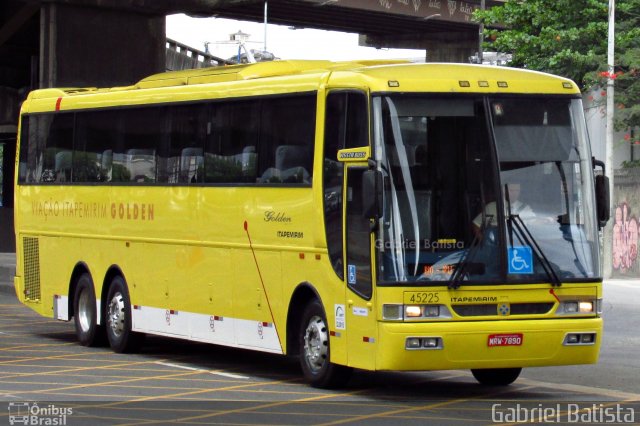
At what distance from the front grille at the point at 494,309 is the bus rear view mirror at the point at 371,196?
3.74 ft

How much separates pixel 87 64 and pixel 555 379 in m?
21.8

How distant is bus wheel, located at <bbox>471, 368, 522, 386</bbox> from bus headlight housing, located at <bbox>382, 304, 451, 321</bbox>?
196 cm

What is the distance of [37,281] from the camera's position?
21.1 metres

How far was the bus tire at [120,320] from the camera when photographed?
732 inches

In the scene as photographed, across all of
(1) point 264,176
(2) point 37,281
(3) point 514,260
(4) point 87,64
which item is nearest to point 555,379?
(3) point 514,260

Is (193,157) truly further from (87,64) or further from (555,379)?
(87,64)

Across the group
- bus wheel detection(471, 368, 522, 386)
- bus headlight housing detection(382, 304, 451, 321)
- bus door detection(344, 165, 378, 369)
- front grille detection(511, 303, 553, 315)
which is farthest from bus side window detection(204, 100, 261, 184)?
front grille detection(511, 303, 553, 315)

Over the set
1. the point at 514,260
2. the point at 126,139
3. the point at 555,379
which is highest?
the point at 126,139

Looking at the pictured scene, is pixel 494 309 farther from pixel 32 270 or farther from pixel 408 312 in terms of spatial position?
pixel 32 270

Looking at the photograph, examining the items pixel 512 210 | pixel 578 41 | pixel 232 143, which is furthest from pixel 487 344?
pixel 578 41

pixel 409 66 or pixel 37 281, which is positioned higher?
pixel 409 66

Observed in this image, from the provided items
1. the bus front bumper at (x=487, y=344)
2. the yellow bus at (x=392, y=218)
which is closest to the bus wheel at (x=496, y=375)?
the yellow bus at (x=392, y=218)

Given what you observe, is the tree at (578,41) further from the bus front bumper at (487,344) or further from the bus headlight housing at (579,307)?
the bus front bumper at (487,344)

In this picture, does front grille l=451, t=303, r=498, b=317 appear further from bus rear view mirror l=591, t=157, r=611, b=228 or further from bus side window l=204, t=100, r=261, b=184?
bus side window l=204, t=100, r=261, b=184
